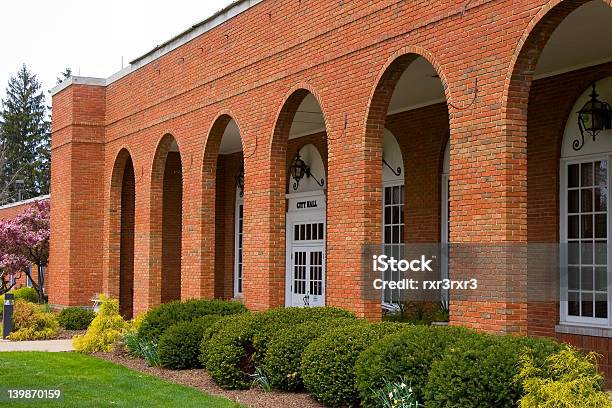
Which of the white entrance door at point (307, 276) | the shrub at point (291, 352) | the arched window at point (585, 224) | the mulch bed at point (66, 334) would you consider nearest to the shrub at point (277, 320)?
the shrub at point (291, 352)

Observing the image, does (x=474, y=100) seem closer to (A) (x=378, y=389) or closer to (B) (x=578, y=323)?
(A) (x=378, y=389)

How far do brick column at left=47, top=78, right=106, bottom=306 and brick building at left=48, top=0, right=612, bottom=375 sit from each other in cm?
4

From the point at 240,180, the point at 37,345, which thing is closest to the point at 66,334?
the point at 37,345

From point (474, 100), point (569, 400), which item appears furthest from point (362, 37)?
point (569, 400)

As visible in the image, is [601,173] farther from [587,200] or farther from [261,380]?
[261,380]

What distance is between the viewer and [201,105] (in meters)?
18.4

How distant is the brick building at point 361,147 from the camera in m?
10.4

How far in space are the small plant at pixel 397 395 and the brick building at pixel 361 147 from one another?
59.7 inches

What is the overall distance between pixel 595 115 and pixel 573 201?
144 cm

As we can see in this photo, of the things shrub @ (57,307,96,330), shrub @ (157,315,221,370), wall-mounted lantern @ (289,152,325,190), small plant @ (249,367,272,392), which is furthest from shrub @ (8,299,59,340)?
small plant @ (249,367,272,392)

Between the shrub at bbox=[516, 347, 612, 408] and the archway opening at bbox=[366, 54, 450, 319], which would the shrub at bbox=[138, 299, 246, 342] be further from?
the shrub at bbox=[516, 347, 612, 408]

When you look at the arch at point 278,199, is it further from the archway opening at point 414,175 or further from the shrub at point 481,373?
the shrub at point 481,373

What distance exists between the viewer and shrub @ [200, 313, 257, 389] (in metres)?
12.4

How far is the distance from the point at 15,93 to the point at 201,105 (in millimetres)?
62155
